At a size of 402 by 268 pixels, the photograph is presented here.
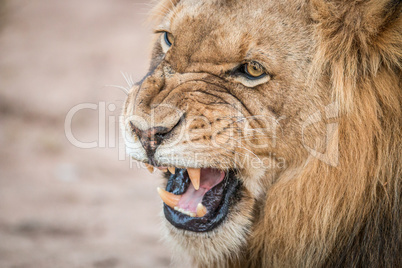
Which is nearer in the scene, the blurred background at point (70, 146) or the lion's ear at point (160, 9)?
the lion's ear at point (160, 9)

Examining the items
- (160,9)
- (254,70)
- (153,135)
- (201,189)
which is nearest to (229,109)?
(254,70)

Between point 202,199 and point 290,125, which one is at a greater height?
point 290,125

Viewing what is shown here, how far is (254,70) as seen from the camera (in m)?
2.38

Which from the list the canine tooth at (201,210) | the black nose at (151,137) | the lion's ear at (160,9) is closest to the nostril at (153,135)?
the black nose at (151,137)

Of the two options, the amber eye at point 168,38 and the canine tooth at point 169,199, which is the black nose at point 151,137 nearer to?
the canine tooth at point 169,199

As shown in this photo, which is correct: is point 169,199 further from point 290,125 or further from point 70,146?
point 70,146

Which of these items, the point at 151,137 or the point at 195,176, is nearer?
the point at 151,137

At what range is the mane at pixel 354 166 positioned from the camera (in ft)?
7.49

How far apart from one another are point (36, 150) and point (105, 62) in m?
2.38

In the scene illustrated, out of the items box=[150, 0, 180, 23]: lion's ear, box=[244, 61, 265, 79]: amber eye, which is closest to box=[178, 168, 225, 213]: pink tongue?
Answer: box=[244, 61, 265, 79]: amber eye

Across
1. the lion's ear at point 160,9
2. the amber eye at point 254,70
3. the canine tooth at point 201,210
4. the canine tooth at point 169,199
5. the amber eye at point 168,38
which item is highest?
the lion's ear at point 160,9

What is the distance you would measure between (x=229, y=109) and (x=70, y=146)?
13.6 ft

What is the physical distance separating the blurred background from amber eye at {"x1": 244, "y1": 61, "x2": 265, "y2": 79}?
88 centimetres

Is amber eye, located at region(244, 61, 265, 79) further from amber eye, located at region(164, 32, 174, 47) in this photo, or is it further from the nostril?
amber eye, located at region(164, 32, 174, 47)
